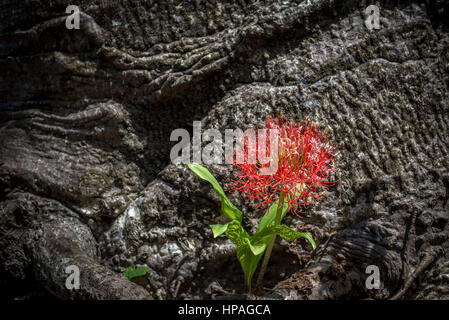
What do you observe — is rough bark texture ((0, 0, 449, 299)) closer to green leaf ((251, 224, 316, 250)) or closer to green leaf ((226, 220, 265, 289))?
green leaf ((226, 220, 265, 289))

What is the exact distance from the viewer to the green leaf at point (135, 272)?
2328 millimetres

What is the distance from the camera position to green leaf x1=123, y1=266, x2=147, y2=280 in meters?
2.33

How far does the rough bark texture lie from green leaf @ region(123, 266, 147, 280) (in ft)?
0.16

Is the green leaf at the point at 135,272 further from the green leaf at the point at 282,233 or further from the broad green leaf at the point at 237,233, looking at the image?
the green leaf at the point at 282,233

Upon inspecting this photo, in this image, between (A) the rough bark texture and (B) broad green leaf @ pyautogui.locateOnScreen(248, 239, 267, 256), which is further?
(A) the rough bark texture

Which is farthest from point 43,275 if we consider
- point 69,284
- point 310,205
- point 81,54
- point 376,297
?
point 376,297

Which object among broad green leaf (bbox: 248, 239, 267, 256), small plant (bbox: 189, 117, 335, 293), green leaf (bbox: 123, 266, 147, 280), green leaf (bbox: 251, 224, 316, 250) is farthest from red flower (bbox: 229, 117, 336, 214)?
green leaf (bbox: 123, 266, 147, 280)

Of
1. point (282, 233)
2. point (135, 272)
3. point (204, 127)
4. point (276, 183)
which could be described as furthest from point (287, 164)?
point (135, 272)

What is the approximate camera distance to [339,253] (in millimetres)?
2166

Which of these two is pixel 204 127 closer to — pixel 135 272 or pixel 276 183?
pixel 276 183

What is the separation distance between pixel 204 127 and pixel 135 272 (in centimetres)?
104

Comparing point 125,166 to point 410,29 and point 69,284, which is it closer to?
point 69,284

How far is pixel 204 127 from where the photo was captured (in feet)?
8.16

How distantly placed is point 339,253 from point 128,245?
1341 millimetres
